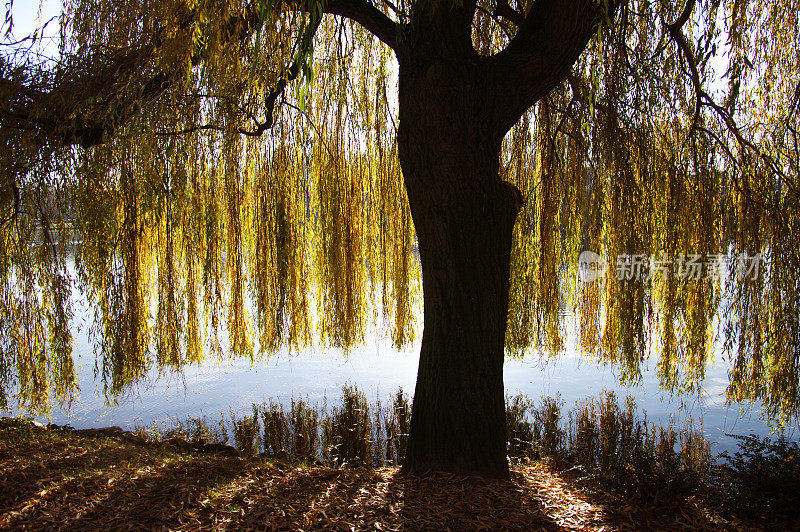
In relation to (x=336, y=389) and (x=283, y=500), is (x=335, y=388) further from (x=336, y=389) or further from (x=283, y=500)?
(x=283, y=500)

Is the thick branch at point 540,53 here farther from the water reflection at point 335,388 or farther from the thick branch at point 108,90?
the water reflection at point 335,388

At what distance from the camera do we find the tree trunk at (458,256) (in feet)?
8.70

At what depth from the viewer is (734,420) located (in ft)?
15.1

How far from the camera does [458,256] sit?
2.66 meters

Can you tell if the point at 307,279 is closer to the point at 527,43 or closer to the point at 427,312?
the point at 427,312

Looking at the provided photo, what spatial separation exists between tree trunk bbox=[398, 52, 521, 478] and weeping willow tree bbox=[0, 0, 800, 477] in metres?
0.01

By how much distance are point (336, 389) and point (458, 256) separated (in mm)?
3325

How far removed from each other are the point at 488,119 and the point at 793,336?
2.18 metres

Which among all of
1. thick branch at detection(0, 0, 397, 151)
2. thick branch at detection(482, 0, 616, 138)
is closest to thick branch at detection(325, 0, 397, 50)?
thick branch at detection(0, 0, 397, 151)

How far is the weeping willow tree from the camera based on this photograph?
2.69m

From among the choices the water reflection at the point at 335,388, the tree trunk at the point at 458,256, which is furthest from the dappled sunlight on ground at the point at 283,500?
the water reflection at the point at 335,388

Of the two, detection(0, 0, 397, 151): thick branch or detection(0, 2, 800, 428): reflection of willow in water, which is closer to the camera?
detection(0, 0, 397, 151): thick branch

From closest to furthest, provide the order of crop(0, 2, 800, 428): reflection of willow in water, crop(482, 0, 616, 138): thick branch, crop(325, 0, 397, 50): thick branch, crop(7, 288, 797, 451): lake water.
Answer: crop(482, 0, 616, 138): thick branch → crop(325, 0, 397, 50): thick branch → crop(0, 2, 800, 428): reflection of willow in water → crop(7, 288, 797, 451): lake water

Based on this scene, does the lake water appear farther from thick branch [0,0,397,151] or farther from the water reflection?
thick branch [0,0,397,151]
